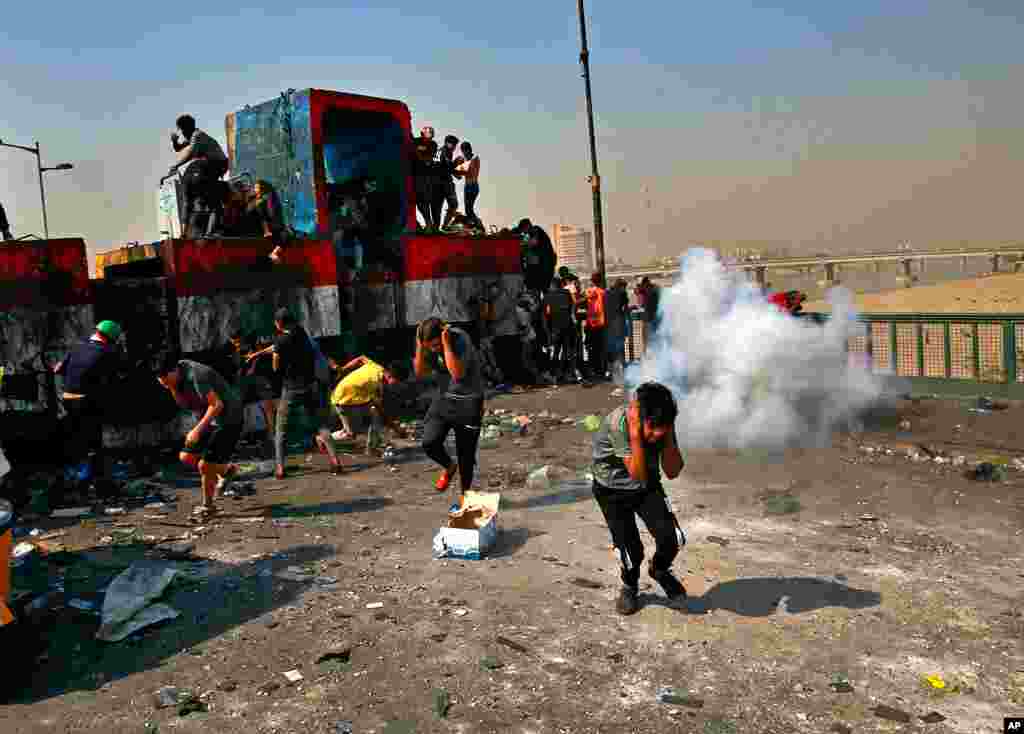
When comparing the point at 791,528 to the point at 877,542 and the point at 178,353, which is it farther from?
the point at 178,353

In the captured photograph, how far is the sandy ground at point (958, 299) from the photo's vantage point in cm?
2955

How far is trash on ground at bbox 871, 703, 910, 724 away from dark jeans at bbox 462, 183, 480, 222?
12.3 metres

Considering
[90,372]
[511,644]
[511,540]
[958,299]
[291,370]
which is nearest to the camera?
[511,644]

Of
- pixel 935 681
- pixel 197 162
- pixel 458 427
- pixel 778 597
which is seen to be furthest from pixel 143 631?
pixel 197 162

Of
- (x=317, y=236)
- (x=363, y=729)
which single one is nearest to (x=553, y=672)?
(x=363, y=729)

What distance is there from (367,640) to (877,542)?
362 centimetres

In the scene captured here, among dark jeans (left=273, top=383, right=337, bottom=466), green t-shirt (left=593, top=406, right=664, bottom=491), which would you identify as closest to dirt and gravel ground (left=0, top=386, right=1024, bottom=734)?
green t-shirt (left=593, top=406, right=664, bottom=491)

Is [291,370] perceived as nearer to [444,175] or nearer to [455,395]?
[455,395]

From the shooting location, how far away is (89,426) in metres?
7.54

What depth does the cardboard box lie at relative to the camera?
540 cm

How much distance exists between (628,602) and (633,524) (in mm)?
431

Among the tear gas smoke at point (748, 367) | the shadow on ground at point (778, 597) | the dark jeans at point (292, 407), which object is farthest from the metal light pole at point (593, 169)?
A: the shadow on ground at point (778, 597)

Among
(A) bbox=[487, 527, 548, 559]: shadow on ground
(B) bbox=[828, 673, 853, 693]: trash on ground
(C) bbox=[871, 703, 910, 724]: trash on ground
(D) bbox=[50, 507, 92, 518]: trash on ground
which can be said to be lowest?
(C) bbox=[871, 703, 910, 724]: trash on ground

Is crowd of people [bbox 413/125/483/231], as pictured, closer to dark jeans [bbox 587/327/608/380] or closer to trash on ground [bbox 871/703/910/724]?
dark jeans [bbox 587/327/608/380]
